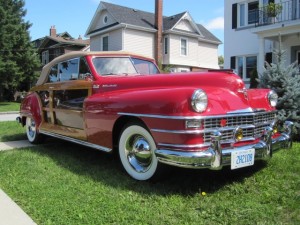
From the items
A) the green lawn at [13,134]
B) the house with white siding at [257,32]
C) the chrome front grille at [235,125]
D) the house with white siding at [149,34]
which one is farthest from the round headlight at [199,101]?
the house with white siding at [149,34]

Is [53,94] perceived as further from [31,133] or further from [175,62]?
[175,62]

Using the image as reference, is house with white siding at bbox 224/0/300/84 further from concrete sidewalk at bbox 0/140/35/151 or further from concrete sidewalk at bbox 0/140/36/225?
concrete sidewalk at bbox 0/140/36/225

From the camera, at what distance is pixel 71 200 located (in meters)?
3.90

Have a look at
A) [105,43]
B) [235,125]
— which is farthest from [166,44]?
[235,125]

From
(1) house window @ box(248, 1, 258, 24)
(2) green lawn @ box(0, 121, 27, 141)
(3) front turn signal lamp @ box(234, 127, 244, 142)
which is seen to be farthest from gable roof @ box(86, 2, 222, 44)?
(3) front turn signal lamp @ box(234, 127, 244, 142)

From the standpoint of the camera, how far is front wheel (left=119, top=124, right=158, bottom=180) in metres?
4.25

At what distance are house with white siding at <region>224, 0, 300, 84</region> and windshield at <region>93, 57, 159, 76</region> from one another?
9256 mm

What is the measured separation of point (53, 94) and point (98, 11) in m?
24.3

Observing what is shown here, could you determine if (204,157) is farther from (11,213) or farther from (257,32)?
(257,32)

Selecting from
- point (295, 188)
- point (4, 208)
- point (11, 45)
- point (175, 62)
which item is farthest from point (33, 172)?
point (11, 45)

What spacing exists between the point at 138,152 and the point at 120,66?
6.26ft

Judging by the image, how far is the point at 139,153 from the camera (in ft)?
14.6

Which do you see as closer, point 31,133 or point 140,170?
point 140,170

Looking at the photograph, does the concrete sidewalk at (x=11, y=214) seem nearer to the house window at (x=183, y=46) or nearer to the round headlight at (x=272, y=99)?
the round headlight at (x=272, y=99)
